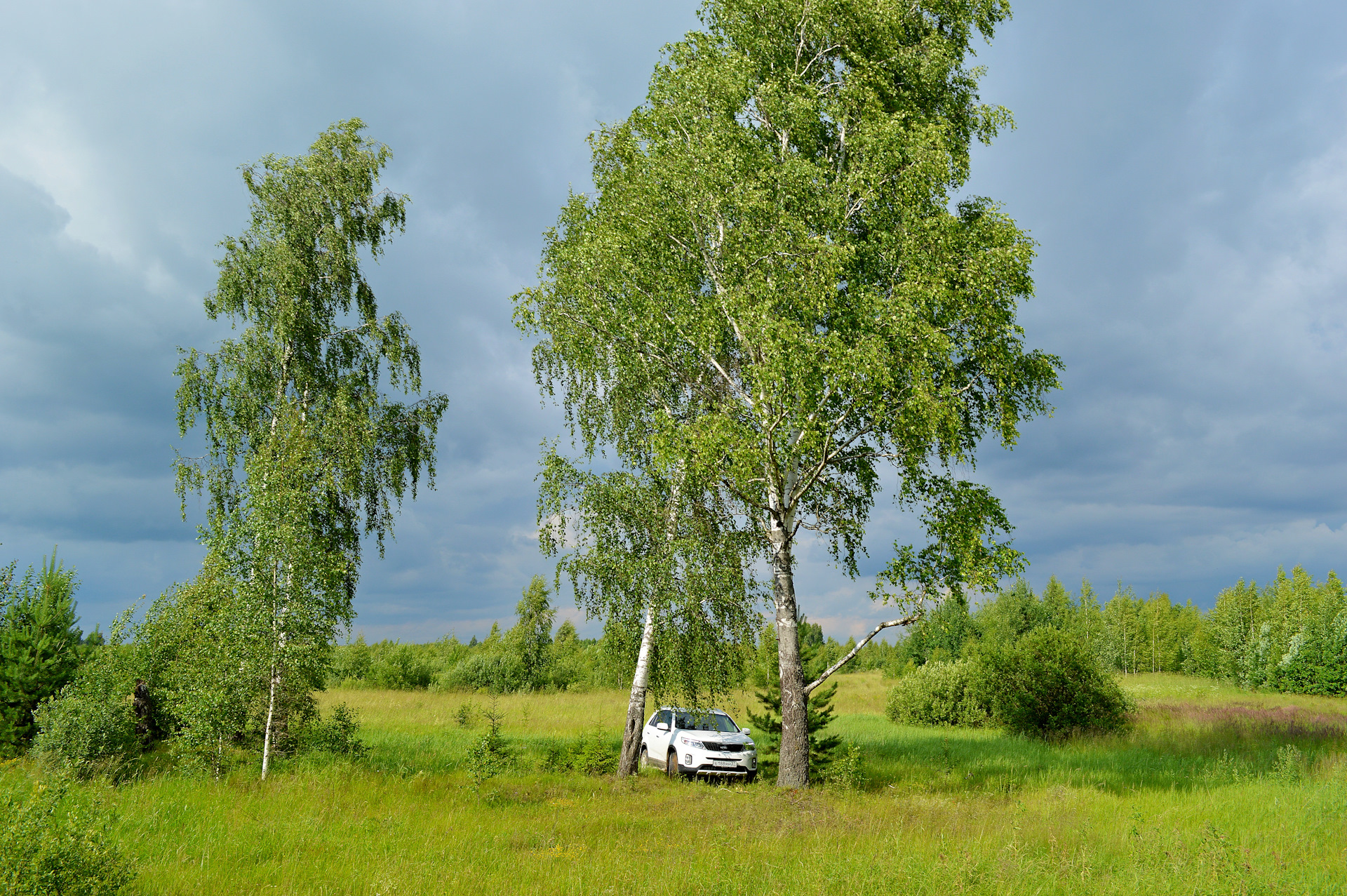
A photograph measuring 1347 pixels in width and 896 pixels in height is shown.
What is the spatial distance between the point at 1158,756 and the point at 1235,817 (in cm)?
771

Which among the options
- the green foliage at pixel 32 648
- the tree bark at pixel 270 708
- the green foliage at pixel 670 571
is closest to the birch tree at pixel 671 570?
the green foliage at pixel 670 571

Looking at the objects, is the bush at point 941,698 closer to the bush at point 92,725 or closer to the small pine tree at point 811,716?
the small pine tree at point 811,716

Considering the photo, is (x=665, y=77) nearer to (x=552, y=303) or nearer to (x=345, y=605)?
(x=552, y=303)

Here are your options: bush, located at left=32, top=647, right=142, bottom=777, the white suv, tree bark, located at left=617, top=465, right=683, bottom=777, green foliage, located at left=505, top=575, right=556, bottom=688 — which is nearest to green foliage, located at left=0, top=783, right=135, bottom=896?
bush, located at left=32, top=647, right=142, bottom=777

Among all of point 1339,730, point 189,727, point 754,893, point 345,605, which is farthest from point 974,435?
point 1339,730

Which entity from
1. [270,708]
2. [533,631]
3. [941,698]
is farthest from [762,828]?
[533,631]

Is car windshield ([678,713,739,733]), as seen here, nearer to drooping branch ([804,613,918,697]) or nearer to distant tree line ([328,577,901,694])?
drooping branch ([804,613,918,697])

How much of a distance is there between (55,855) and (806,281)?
466 inches

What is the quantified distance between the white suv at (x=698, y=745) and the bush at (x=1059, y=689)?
11.0 m

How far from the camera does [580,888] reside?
24.1 feet

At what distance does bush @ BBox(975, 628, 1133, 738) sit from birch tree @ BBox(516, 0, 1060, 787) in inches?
447

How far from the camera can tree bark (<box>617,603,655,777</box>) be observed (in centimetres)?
1570

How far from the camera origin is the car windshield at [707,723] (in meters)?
17.2

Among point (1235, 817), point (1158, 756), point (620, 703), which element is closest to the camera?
point (1235, 817)
